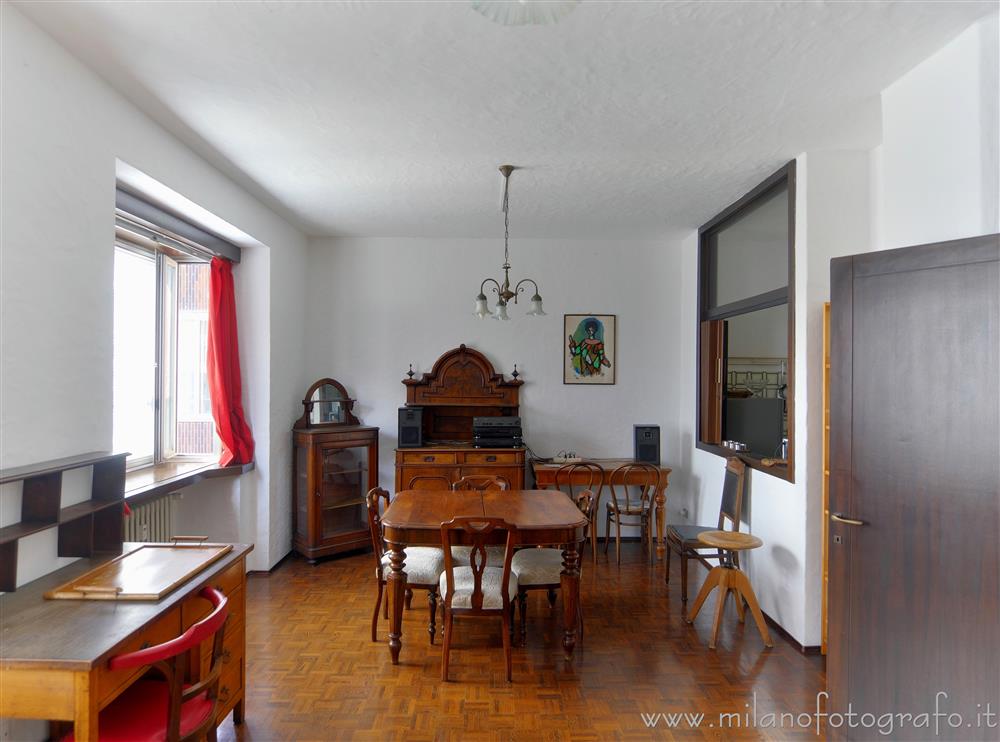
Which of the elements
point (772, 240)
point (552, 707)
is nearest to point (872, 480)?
point (552, 707)

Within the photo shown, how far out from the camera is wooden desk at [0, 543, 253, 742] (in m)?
1.51

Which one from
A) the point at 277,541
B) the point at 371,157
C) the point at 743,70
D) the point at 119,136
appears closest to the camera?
the point at 743,70

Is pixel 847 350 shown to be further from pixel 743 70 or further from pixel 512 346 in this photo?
pixel 512 346

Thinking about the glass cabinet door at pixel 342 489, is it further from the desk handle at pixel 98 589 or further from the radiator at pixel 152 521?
the desk handle at pixel 98 589

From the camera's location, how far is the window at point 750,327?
370cm

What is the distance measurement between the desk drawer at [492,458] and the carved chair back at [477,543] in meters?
2.07

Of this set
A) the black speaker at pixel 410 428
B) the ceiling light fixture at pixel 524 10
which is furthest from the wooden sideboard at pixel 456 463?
the ceiling light fixture at pixel 524 10

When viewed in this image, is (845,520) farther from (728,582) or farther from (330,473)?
(330,473)

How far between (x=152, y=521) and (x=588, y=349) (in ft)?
12.5

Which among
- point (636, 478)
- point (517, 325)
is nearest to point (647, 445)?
point (636, 478)

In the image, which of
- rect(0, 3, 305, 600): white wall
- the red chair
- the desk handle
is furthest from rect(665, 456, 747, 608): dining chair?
rect(0, 3, 305, 600): white wall

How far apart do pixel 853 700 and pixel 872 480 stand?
0.90m

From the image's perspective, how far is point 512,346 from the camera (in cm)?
555

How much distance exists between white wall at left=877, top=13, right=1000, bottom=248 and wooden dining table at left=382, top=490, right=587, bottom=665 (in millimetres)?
2077
